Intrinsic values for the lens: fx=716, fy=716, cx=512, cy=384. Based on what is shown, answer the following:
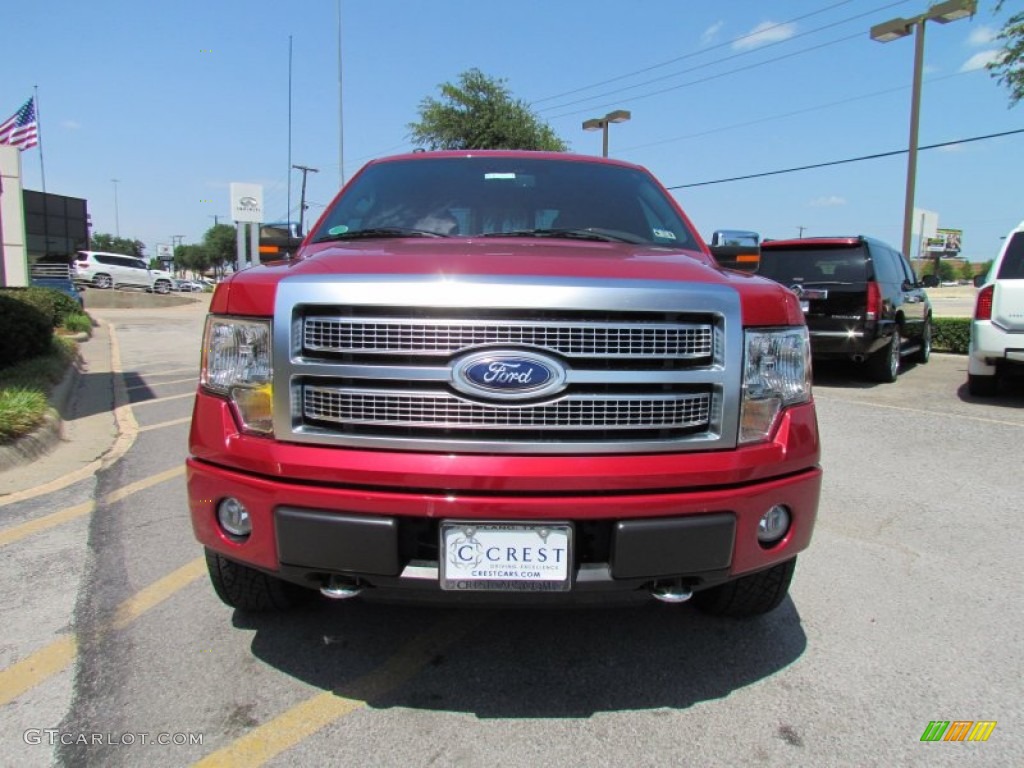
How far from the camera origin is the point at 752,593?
8.84 ft

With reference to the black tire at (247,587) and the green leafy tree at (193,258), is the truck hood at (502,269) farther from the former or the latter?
the green leafy tree at (193,258)

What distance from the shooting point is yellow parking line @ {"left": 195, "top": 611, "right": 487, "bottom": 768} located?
2.08m

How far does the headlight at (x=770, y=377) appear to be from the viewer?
7.26ft

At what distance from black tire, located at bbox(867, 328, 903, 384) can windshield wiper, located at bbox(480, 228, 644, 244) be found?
25.4ft

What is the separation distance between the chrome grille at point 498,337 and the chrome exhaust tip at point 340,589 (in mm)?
701

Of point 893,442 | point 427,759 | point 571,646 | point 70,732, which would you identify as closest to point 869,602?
point 571,646

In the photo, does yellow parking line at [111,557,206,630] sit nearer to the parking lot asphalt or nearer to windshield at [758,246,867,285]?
the parking lot asphalt

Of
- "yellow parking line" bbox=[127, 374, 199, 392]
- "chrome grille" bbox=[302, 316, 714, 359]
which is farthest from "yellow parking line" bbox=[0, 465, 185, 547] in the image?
"yellow parking line" bbox=[127, 374, 199, 392]

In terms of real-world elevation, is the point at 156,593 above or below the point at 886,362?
below

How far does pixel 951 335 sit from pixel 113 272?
36455mm

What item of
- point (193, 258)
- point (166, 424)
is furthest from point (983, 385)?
point (193, 258)

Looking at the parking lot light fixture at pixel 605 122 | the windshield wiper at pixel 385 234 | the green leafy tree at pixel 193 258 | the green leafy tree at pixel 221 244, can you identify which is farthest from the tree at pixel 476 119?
the green leafy tree at pixel 193 258

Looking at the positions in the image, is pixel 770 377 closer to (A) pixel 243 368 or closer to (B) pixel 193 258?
(A) pixel 243 368

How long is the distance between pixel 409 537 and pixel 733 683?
1276mm
